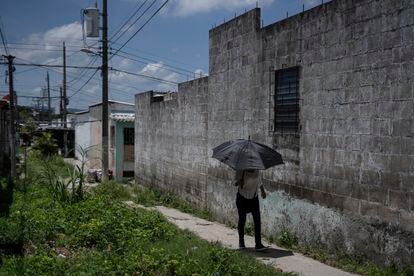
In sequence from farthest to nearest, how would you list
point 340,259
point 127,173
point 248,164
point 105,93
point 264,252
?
point 127,173 → point 105,93 → point 264,252 → point 248,164 → point 340,259

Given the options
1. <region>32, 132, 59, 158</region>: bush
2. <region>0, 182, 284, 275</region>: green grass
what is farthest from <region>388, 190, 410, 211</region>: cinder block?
<region>32, 132, 59, 158</region>: bush

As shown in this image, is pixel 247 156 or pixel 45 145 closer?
pixel 247 156

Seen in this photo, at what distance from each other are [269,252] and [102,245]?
2.67 meters

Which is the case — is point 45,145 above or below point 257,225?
above

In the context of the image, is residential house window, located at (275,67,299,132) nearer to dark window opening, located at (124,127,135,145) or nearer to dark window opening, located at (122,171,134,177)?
dark window opening, located at (122,171,134,177)

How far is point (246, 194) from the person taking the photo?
8.48m

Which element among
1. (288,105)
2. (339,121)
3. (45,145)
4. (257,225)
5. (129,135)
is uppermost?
(288,105)

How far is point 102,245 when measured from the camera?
8352mm

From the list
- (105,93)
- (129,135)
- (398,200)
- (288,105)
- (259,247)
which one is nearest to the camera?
(398,200)

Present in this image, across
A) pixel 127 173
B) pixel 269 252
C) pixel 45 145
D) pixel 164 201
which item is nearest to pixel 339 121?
pixel 269 252

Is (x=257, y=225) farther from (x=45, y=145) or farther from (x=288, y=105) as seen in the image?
(x=45, y=145)

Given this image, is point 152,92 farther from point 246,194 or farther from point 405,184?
point 405,184

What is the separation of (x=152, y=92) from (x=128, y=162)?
6466 mm

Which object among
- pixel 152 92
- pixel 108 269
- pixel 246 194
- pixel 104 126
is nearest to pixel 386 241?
pixel 246 194
